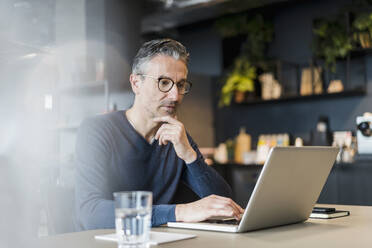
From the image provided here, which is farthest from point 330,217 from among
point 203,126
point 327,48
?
point 203,126

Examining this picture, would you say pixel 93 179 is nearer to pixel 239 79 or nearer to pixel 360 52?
pixel 360 52

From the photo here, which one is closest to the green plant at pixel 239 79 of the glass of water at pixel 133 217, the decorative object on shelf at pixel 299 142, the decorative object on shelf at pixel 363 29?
the decorative object on shelf at pixel 299 142

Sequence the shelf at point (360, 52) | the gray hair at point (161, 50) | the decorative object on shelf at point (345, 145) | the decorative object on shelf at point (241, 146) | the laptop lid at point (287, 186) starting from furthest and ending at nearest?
the decorative object on shelf at point (241, 146)
the shelf at point (360, 52)
the decorative object on shelf at point (345, 145)
the gray hair at point (161, 50)
the laptop lid at point (287, 186)

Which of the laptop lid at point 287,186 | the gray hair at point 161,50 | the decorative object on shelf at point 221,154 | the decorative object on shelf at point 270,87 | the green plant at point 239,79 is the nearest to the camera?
the laptop lid at point 287,186

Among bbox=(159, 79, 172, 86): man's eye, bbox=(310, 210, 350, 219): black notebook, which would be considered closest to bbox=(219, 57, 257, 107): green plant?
bbox=(159, 79, 172, 86): man's eye

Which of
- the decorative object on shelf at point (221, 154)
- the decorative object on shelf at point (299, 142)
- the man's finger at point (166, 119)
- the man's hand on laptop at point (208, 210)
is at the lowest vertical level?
the man's hand on laptop at point (208, 210)

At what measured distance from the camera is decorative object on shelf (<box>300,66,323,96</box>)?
191 inches

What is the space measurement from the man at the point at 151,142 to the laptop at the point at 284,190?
0.48 metres

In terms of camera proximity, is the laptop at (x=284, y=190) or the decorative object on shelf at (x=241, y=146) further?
the decorative object on shelf at (x=241, y=146)

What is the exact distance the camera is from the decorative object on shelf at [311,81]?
4.86 metres

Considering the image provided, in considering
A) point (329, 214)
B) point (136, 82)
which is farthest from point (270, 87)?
point (329, 214)

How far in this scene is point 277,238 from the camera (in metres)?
1.17

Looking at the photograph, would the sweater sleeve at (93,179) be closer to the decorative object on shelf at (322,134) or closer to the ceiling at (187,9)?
the decorative object on shelf at (322,134)

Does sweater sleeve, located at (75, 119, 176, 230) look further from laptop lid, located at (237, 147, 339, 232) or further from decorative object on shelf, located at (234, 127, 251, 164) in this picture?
decorative object on shelf, located at (234, 127, 251, 164)
